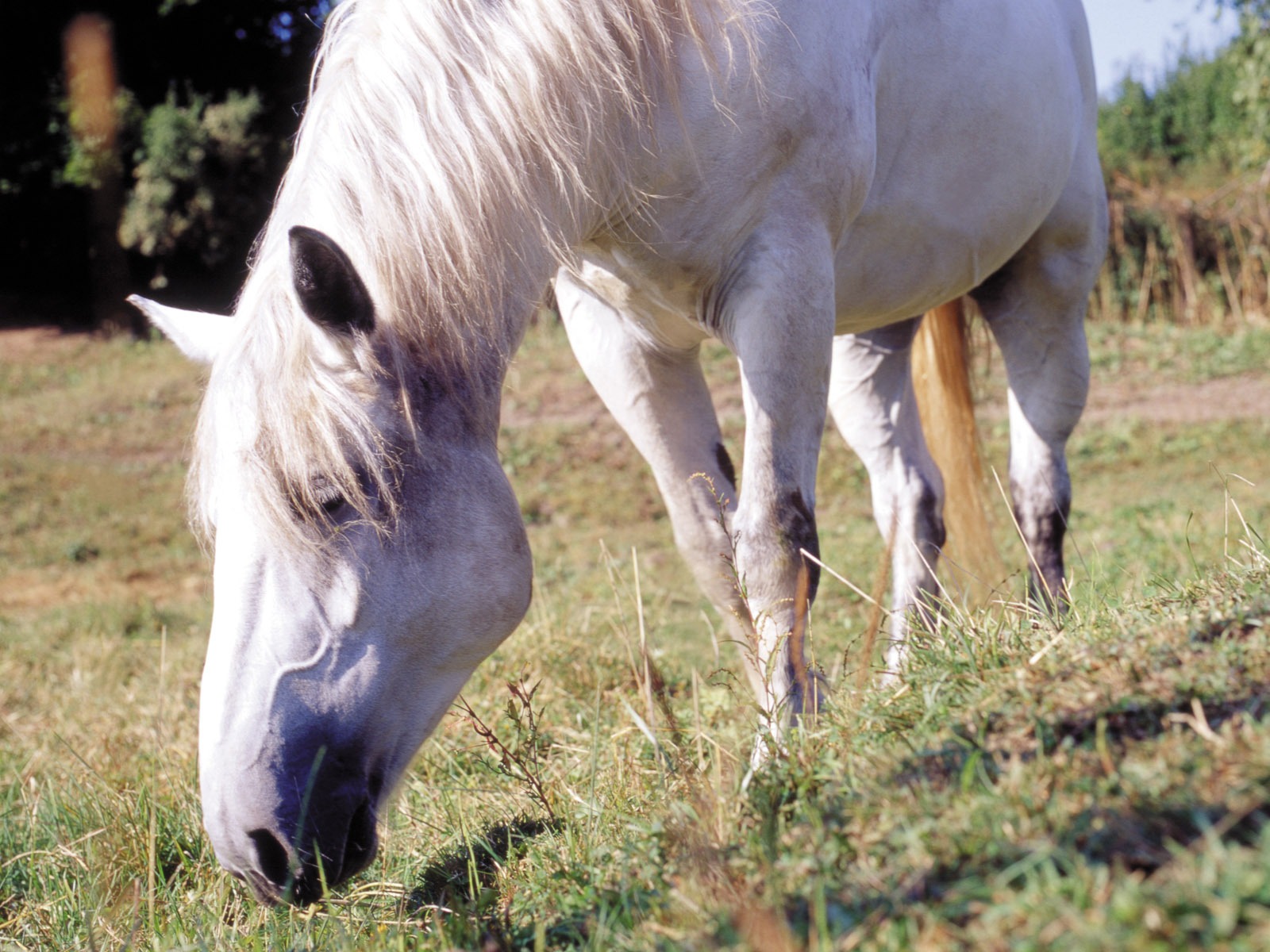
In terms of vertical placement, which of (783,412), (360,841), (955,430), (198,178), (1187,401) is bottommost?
(1187,401)

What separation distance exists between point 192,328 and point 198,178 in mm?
14887

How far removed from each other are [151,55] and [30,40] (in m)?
1.84

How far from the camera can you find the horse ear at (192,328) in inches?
77.2

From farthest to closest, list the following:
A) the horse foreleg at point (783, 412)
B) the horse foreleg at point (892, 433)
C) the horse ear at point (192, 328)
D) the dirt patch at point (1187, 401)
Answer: the dirt patch at point (1187, 401)
the horse foreleg at point (892, 433)
the horse foreleg at point (783, 412)
the horse ear at point (192, 328)

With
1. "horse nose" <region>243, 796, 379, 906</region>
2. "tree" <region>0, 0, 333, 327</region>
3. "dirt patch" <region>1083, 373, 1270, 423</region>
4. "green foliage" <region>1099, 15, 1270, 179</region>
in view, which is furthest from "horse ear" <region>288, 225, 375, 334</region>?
"green foliage" <region>1099, 15, 1270, 179</region>

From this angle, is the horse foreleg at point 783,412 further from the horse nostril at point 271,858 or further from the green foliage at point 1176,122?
the green foliage at point 1176,122

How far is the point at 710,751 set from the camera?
7.09 ft

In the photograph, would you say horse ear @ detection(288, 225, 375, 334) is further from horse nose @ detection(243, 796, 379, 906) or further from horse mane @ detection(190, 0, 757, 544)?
horse nose @ detection(243, 796, 379, 906)

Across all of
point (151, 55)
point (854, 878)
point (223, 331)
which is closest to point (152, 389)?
point (151, 55)

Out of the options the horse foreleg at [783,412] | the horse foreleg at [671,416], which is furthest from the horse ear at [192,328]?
the horse foreleg at [783,412]

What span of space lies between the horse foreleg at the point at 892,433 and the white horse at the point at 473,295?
0.82 m

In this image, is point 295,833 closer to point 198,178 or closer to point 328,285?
point 328,285

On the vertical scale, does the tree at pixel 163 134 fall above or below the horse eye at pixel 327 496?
above

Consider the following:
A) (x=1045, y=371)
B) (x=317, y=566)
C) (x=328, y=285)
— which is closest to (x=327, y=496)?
(x=317, y=566)
